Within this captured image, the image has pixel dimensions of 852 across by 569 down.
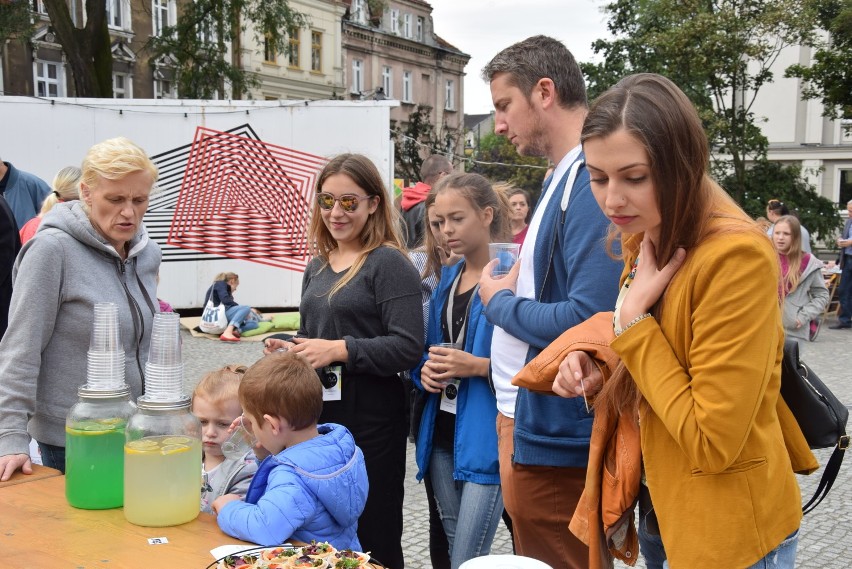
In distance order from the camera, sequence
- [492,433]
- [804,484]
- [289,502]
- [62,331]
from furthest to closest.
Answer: [804,484] < [492,433] < [62,331] < [289,502]

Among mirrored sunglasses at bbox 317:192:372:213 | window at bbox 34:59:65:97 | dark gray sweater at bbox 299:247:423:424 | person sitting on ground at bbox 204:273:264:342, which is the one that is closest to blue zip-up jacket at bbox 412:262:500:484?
dark gray sweater at bbox 299:247:423:424

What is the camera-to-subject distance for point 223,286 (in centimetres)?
1164

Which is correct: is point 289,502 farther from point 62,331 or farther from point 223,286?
point 223,286

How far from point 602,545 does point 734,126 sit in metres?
21.7

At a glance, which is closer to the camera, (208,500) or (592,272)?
(592,272)

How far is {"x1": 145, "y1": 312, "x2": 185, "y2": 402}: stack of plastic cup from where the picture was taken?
2.04 metres

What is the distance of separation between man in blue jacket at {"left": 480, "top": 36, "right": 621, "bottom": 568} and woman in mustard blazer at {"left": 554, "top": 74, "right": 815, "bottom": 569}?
0.41 metres

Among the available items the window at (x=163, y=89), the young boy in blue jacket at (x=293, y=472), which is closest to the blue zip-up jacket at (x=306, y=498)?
the young boy in blue jacket at (x=293, y=472)

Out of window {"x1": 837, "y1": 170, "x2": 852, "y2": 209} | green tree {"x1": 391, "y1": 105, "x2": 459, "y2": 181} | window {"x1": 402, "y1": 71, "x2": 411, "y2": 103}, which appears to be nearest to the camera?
green tree {"x1": 391, "y1": 105, "x2": 459, "y2": 181}

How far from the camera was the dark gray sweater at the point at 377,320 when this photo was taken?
2.88 meters

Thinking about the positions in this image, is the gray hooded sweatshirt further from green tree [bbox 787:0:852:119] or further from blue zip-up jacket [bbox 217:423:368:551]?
green tree [bbox 787:0:852:119]

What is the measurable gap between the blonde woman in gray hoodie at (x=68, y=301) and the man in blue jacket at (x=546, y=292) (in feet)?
3.80

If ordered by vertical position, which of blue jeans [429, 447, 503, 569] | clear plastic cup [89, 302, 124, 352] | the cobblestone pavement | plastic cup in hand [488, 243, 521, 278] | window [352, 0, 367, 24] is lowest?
the cobblestone pavement

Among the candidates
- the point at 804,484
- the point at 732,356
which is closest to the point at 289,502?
the point at 732,356
